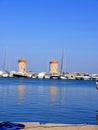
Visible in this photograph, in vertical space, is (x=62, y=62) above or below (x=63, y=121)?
above

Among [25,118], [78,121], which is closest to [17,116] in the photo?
[25,118]

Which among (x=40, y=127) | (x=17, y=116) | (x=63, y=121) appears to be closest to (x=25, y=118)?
(x=17, y=116)

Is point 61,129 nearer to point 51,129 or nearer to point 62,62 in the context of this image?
point 51,129

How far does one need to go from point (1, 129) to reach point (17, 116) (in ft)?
48.7

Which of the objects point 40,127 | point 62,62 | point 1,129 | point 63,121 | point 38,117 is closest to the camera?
point 1,129

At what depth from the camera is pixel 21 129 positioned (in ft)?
42.1

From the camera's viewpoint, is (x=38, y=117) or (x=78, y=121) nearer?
(x=78, y=121)

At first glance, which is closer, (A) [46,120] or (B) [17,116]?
(A) [46,120]

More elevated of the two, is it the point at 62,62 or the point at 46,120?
the point at 62,62

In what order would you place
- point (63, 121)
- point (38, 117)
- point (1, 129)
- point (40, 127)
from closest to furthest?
1. point (1, 129)
2. point (40, 127)
3. point (63, 121)
4. point (38, 117)

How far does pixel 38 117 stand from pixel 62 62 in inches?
5761

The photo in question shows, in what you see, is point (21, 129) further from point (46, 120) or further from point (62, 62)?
point (62, 62)

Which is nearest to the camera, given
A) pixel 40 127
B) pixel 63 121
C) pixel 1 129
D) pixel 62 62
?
pixel 1 129

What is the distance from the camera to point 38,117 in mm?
26906
